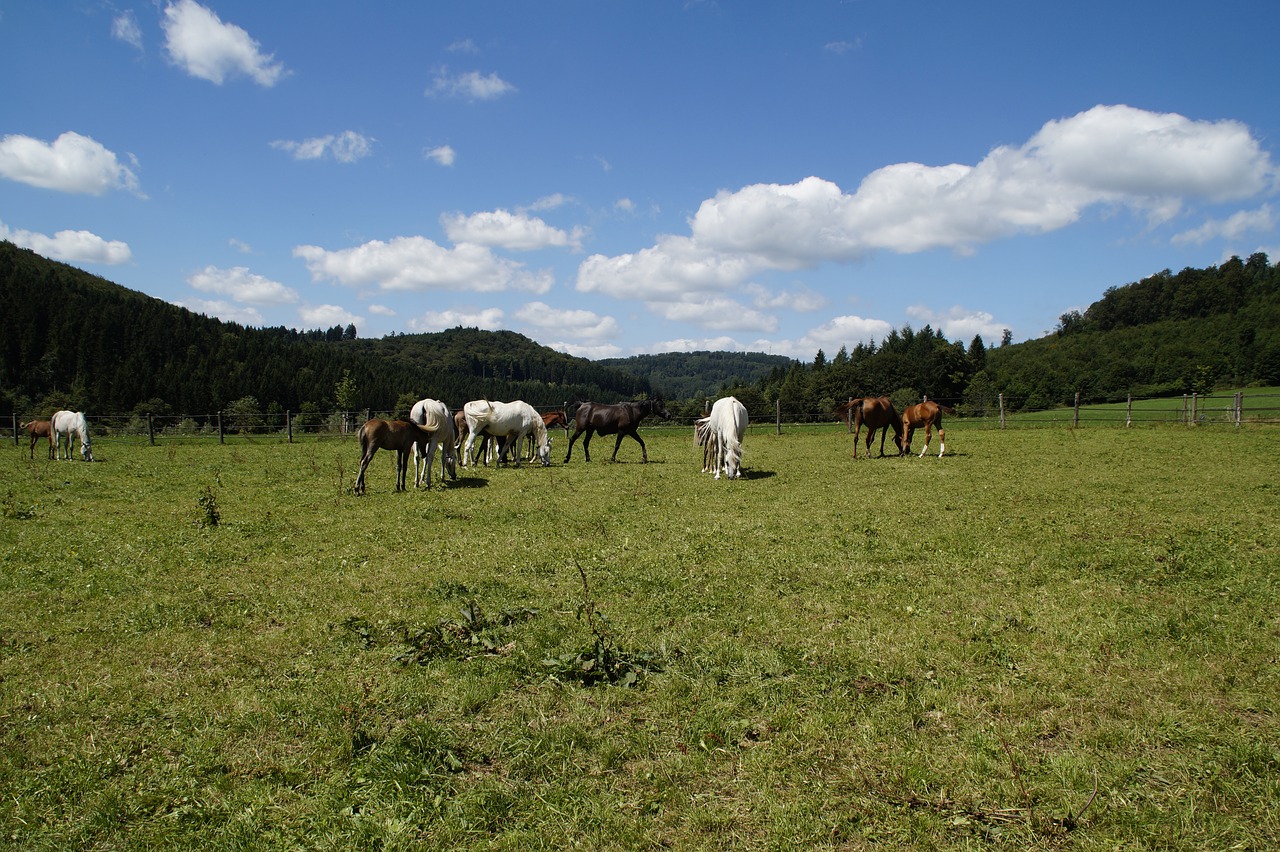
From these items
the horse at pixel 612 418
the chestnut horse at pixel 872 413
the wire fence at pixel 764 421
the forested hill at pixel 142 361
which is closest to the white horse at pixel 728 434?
the horse at pixel 612 418

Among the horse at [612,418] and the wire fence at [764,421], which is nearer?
the horse at [612,418]

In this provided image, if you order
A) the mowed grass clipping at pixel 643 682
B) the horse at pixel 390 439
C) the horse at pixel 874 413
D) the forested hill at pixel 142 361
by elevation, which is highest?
the forested hill at pixel 142 361

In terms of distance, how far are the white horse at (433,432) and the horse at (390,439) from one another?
25 centimetres

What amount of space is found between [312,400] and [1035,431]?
298ft

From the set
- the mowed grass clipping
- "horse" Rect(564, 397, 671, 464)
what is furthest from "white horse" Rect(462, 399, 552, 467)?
the mowed grass clipping

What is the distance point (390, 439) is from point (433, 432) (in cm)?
95

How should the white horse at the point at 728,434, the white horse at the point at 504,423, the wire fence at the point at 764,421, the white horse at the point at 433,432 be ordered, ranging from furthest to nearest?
the wire fence at the point at 764,421 < the white horse at the point at 504,423 < the white horse at the point at 728,434 < the white horse at the point at 433,432

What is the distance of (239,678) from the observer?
474cm

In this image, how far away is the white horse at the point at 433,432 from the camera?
1371 cm

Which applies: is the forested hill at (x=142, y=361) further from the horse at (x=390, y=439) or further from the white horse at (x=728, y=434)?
the horse at (x=390, y=439)

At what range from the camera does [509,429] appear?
56.4 feet

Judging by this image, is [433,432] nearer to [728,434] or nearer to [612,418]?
[612,418]

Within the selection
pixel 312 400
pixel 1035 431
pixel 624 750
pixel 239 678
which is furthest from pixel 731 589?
pixel 312 400

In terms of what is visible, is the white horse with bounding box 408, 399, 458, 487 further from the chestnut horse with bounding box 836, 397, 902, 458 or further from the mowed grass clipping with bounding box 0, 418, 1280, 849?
the chestnut horse with bounding box 836, 397, 902, 458
